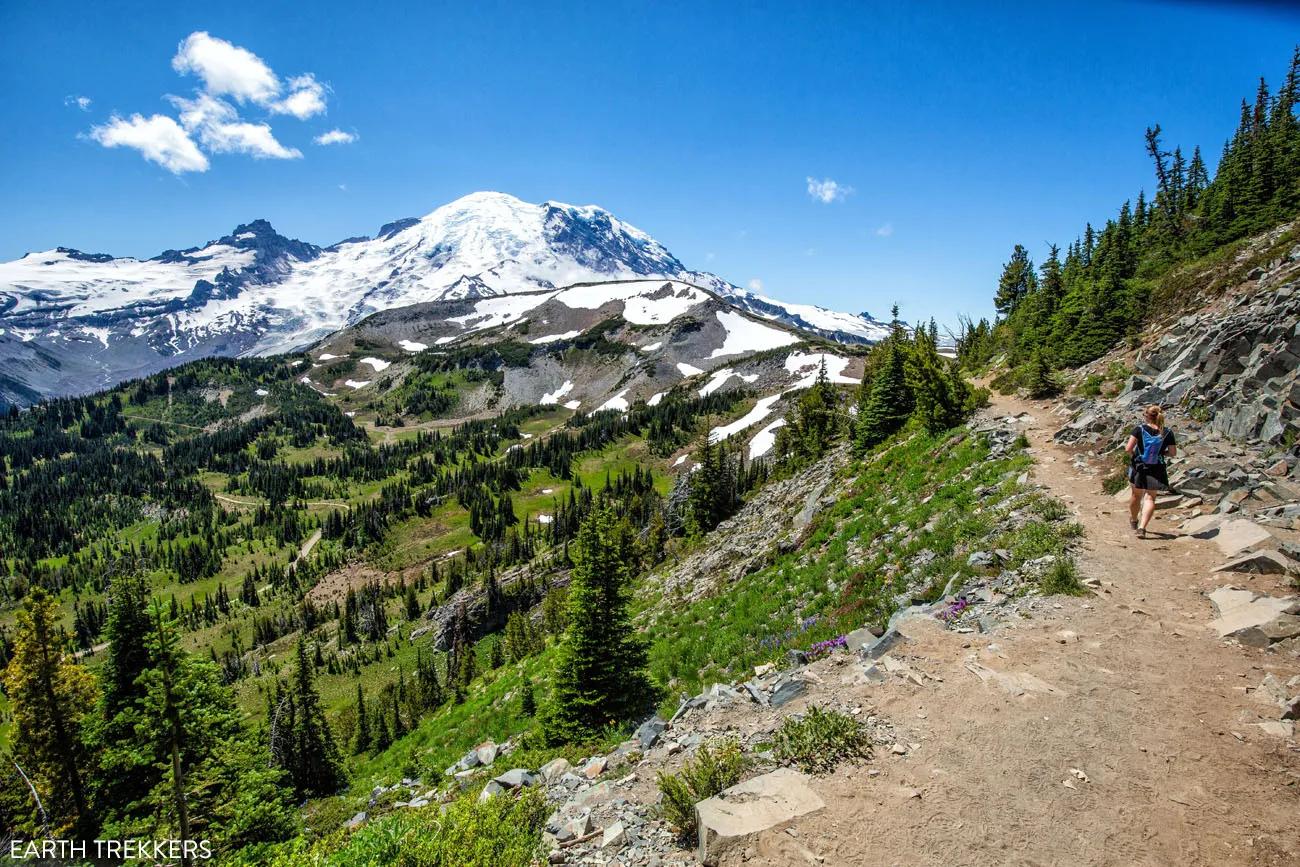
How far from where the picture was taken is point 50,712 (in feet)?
80.0

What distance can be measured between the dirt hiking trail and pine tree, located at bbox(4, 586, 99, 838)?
3242cm

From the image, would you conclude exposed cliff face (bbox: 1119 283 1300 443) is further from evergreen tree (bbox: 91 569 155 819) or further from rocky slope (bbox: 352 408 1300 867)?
evergreen tree (bbox: 91 569 155 819)

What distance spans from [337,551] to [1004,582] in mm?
176017

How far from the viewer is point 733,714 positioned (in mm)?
10602

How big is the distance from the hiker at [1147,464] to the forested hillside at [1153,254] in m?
21.6

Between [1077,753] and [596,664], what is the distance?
12265 mm

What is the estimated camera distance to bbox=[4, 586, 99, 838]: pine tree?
23594 millimetres

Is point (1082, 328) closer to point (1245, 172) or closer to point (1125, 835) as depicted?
point (1245, 172)

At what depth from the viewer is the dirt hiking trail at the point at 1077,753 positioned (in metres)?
5.98

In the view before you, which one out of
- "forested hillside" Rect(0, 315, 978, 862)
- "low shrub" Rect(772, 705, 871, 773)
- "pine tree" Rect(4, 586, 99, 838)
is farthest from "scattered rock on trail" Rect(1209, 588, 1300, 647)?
"pine tree" Rect(4, 586, 99, 838)

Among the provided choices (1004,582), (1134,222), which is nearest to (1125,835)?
(1004,582)

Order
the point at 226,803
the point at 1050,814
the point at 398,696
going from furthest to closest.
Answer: the point at 398,696 → the point at 226,803 → the point at 1050,814

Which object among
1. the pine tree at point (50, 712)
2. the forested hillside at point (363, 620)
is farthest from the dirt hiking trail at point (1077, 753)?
the pine tree at point (50, 712)

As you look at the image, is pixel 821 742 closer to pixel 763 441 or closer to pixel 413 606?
pixel 763 441
